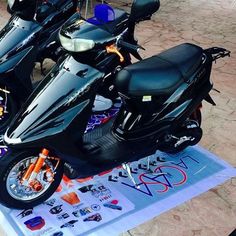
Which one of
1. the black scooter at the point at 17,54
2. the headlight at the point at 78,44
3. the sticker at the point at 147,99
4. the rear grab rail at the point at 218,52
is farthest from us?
the black scooter at the point at 17,54

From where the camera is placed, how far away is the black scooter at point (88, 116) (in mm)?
2488

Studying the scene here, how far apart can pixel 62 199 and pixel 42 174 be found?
29 cm

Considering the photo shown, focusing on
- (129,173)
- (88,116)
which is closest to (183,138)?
(129,173)

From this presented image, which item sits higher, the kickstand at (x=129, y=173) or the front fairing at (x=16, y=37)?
the front fairing at (x=16, y=37)

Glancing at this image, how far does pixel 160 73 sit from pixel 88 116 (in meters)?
0.54

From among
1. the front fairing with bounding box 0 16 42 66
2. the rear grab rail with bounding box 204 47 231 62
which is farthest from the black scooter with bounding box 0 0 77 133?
the rear grab rail with bounding box 204 47 231 62

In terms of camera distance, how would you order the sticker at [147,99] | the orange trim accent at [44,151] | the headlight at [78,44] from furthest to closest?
the sticker at [147,99] < the orange trim accent at [44,151] < the headlight at [78,44]

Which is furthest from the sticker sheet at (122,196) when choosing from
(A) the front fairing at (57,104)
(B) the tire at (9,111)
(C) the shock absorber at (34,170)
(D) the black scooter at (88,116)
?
(B) the tire at (9,111)

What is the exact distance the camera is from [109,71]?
348 centimetres

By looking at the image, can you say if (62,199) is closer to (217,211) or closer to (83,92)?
(83,92)

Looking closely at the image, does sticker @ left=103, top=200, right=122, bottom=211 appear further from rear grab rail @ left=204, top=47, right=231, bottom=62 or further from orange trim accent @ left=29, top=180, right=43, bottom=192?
rear grab rail @ left=204, top=47, right=231, bottom=62

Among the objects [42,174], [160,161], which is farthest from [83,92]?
[160,161]

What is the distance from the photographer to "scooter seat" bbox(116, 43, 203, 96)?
8.54ft

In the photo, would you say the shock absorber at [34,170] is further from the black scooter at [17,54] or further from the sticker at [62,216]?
the black scooter at [17,54]
